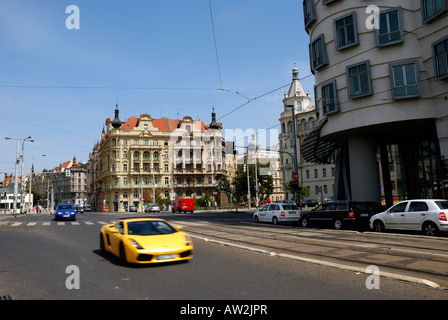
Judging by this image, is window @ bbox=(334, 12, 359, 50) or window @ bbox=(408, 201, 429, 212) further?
window @ bbox=(334, 12, 359, 50)

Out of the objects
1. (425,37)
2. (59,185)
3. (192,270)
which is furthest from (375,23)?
(59,185)

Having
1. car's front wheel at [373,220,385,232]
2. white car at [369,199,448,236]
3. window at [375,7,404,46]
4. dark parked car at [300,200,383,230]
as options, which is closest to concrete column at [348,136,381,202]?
dark parked car at [300,200,383,230]

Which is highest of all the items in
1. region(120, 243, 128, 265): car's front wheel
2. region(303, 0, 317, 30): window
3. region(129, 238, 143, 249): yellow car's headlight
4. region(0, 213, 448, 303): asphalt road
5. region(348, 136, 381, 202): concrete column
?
region(303, 0, 317, 30): window

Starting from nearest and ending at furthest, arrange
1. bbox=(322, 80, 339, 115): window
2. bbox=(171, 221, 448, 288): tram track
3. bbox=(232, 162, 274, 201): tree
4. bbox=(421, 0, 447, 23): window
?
1. bbox=(171, 221, 448, 288): tram track
2. bbox=(421, 0, 447, 23): window
3. bbox=(322, 80, 339, 115): window
4. bbox=(232, 162, 274, 201): tree

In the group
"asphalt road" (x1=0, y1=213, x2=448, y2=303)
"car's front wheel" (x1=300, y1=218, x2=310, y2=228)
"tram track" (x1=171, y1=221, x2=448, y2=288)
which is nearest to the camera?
"asphalt road" (x1=0, y1=213, x2=448, y2=303)

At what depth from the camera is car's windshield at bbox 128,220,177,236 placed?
9.05m

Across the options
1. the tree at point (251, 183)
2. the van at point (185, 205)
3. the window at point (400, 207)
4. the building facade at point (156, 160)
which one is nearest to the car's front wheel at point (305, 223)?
the window at point (400, 207)

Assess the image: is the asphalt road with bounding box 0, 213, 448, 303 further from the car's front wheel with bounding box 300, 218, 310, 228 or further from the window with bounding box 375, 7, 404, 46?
the window with bounding box 375, 7, 404, 46

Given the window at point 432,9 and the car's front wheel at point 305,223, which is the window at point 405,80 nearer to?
the window at point 432,9

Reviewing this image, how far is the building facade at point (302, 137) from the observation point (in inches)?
2808

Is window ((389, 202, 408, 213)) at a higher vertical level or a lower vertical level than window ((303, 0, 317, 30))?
lower

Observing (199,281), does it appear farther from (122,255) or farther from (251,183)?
Answer: (251,183)

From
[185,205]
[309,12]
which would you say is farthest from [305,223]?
[185,205]

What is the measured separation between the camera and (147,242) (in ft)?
27.6
